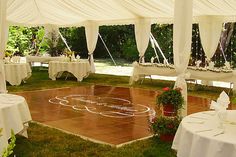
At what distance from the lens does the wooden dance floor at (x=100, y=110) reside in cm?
548

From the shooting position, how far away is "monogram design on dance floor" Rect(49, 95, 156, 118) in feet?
22.7

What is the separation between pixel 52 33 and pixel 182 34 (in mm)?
12376

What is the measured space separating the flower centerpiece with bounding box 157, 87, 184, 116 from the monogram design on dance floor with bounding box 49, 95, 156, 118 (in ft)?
5.47

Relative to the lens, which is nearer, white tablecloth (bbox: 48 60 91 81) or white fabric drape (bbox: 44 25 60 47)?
white tablecloth (bbox: 48 60 91 81)

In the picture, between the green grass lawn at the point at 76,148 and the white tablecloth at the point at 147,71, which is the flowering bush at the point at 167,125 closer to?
the green grass lawn at the point at 76,148

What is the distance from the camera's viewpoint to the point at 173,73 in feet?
33.6

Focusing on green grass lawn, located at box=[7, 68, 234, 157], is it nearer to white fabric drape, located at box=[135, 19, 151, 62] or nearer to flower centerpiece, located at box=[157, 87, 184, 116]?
flower centerpiece, located at box=[157, 87, 184, 116]

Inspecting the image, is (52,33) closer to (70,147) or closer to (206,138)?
(70,147)

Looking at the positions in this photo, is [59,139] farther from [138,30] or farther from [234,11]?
[138,30]

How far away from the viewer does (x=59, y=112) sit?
6.97 metres

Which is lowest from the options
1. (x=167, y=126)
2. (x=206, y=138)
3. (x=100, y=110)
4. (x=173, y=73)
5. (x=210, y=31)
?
(x=100, y=110)

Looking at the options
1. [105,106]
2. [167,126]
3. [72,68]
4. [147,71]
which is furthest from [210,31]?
[167,126]

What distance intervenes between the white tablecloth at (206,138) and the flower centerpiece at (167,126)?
167cm

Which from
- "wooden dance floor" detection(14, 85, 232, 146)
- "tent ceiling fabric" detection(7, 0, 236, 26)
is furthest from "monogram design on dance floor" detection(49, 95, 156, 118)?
"tent ceiling fabric" detection(7, 0, 236, 26)
